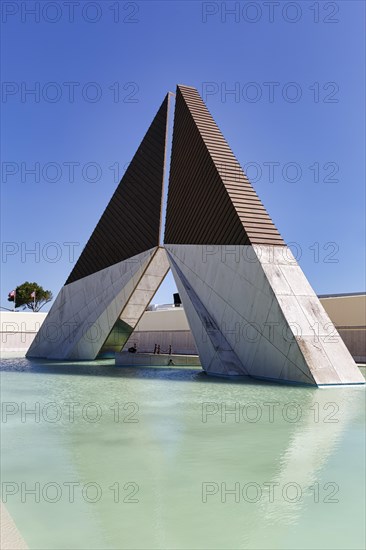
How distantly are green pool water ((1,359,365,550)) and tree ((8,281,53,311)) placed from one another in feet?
214

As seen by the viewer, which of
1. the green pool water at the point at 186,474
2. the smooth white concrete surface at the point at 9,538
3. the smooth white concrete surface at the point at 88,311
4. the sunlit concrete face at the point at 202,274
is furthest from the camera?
the smooth white concrete surface at the point at 88,311

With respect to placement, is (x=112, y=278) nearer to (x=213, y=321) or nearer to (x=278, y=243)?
(x=213, y=321)

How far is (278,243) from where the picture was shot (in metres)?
14.2

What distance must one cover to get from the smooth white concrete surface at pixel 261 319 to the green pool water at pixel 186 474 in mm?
3149

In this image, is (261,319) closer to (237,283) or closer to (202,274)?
(237,283)

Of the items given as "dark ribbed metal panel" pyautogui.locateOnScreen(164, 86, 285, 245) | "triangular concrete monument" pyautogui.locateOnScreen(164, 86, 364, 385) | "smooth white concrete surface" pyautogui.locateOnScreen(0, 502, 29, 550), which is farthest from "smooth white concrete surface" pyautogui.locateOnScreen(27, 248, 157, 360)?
"smooth white concrete surface" pyautogui.locateOnScreen(0, 502, 29, 550)

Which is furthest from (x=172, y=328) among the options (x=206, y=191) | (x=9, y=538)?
(x=9, y=538)

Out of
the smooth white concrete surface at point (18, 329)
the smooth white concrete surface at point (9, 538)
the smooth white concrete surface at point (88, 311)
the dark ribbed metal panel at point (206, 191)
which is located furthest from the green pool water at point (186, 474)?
the smooth white concrete surface at point (18, 329)

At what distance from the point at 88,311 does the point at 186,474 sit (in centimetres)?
1786

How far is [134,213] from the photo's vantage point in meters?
20.8

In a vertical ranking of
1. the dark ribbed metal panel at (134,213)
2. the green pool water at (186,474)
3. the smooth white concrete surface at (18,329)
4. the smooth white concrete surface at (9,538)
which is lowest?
the smooth white concrete surface at (18,329)

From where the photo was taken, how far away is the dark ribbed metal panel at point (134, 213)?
19.5m

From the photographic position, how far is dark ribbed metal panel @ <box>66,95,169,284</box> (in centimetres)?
1953

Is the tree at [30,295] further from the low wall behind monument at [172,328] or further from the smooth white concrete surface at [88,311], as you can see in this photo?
the smooth white concrete surface at [88,311]
